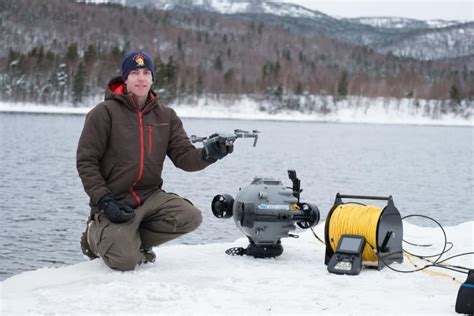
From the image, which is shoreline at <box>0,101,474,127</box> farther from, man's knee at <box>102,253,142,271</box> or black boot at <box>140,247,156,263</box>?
man's knee at <box>102,253,142,271</box>

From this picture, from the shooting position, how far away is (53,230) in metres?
10.1

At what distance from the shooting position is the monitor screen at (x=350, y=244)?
18.3ft

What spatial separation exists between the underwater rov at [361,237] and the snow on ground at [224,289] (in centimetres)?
11

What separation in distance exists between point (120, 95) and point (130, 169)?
2.06 ft

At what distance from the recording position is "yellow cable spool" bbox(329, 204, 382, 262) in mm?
5684

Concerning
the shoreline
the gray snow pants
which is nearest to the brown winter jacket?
the gray snow pants

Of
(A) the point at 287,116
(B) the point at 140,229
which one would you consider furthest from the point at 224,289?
(A) the point at 287,116

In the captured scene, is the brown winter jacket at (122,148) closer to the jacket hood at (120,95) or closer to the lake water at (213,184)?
the jacket hood at (120,95)

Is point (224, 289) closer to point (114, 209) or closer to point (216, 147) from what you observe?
point (114, 209)

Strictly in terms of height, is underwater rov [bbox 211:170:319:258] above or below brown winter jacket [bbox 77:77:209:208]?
below

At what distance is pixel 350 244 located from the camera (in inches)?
223

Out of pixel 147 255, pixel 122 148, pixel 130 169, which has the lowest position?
pixel 147 255

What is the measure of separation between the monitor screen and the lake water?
3675 millimetres

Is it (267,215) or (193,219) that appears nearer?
(193,219)
